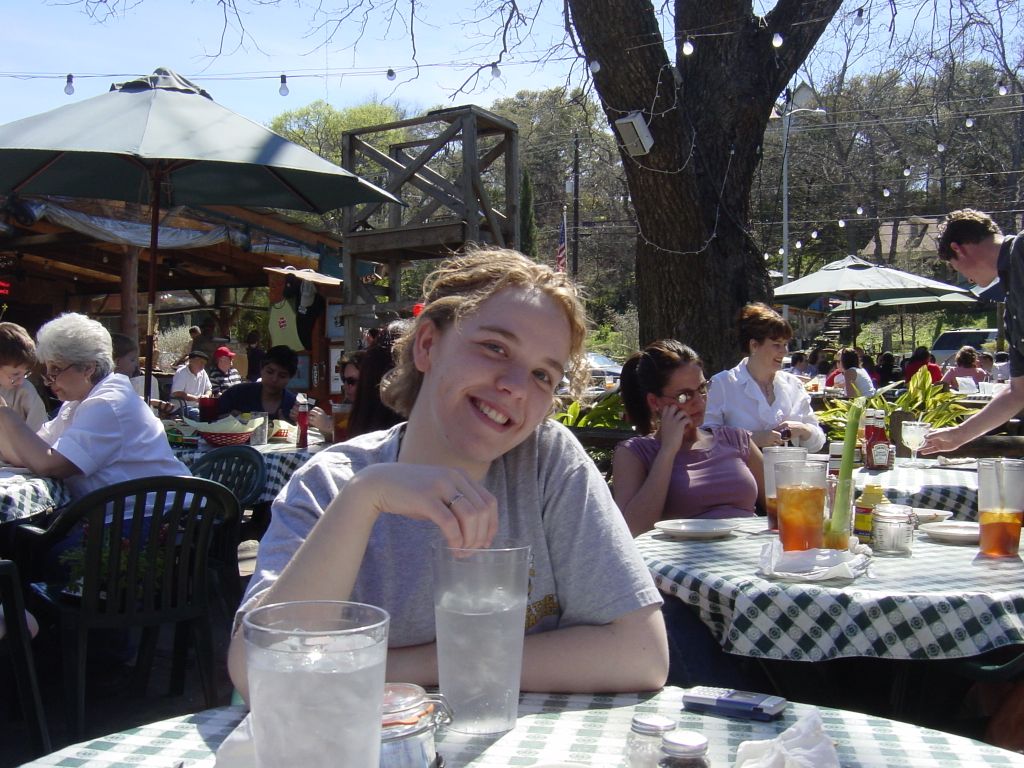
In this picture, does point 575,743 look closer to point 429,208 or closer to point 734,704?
point 734,704

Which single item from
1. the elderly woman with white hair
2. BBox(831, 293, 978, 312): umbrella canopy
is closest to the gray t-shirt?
the elderly woman with white hair

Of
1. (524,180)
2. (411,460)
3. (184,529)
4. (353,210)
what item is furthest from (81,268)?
(524,180)

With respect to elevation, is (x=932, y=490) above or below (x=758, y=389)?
below

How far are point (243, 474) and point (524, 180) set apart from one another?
1162 inches

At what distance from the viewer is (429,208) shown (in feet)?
32.6

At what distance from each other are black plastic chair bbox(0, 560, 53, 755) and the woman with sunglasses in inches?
71.7

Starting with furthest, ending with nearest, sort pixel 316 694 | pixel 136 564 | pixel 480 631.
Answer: pixel 136 564, pixel 480 631, pixel 316 694

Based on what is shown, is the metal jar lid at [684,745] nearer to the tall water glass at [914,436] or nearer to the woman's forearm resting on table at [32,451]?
the woman's forearm resting on table at [32,451]

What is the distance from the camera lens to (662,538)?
259 centimetres

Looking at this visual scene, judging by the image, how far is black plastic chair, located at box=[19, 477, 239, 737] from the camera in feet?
9.95

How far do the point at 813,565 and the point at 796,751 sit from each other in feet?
3.84

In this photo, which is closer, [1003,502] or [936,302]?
[1003,502]

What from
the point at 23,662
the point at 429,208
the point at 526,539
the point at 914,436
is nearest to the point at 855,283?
the point at 429,208

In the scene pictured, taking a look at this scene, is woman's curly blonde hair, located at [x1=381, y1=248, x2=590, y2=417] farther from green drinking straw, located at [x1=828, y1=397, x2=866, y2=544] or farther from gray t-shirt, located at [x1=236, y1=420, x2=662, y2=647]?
green drinking straw, located at [x1=828, y1=397, x2=866, y2=544]
